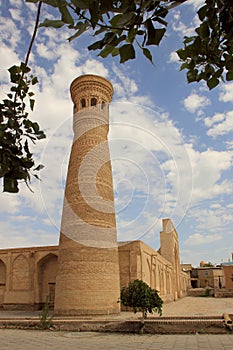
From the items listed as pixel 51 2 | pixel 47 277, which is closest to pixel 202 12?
pixel 51 2

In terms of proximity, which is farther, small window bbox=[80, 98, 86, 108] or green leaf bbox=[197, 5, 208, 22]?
small window bbox=[80, 98, 86, 108]

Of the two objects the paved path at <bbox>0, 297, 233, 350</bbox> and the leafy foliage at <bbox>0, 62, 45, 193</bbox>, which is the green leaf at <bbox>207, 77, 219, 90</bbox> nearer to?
the leafy foliage at <bbox>0, 62, 45, 193</bbox>

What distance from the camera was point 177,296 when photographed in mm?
28750

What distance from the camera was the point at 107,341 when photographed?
8.34 m

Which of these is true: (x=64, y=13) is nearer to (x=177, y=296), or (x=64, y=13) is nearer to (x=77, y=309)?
(x=77, y=309)

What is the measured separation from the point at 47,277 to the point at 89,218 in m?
6.37

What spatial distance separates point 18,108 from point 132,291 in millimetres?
8616

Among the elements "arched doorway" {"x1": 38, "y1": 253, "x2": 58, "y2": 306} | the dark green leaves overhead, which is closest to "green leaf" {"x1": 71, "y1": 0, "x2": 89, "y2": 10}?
the dark green leaves overhead

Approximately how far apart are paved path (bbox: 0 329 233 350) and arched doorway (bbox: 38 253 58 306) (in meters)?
7.64

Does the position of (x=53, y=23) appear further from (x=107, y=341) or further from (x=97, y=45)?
(x=107, y=341)

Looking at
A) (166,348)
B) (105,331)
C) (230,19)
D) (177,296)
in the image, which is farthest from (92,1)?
(177,296)

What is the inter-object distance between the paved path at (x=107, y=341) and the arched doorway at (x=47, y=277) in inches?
301

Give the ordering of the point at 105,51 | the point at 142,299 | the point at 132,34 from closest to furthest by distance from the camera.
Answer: the point at 132,34 → the point at 105,51 → the point at 142,299

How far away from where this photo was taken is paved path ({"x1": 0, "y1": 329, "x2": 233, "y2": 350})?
7.25 meters
